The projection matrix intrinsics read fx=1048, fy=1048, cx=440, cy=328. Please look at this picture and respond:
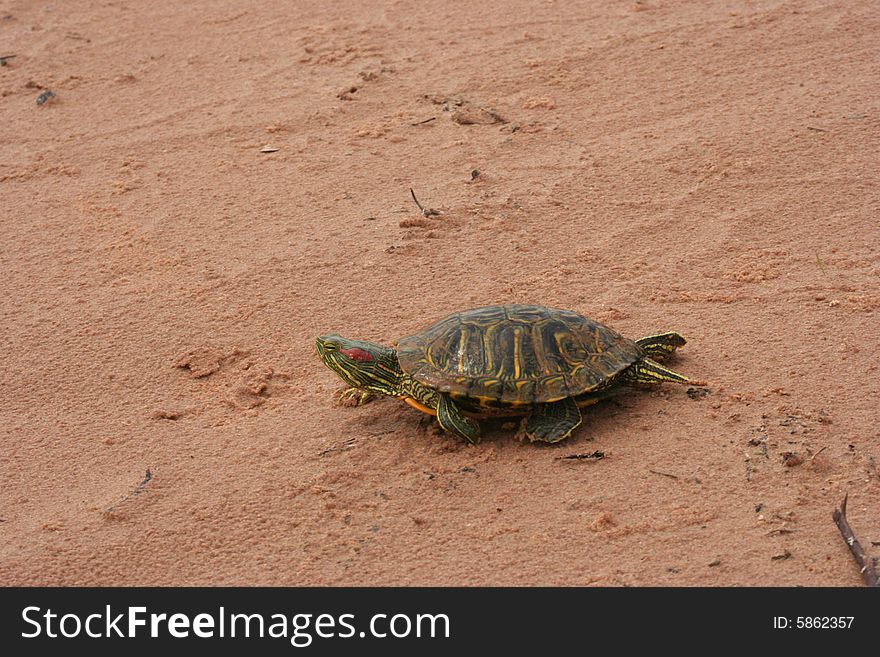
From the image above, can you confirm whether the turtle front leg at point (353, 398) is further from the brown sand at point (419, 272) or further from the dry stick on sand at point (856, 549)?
the dry stick on sand at point (856, 549)

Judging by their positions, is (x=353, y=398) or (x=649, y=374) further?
(x=353, y=398)

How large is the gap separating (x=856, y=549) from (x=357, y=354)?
83.4 inches

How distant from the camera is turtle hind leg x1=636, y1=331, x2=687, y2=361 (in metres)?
4.56

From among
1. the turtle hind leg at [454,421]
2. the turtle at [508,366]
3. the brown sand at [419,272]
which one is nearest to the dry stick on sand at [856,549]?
the brown sand at [419,272]

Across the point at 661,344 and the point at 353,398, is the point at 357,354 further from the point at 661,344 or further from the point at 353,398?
the point at 661,344

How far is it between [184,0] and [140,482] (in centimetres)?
613

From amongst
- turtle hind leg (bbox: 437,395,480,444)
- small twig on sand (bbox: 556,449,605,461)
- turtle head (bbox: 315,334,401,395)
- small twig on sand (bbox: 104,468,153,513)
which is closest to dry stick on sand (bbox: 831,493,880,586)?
small twig on sand (bbox: 556,449,605,461)

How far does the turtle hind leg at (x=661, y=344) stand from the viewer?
15.0 feet

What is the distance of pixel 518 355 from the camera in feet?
14.1

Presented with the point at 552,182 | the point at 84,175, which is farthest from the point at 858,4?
the point at 84,175

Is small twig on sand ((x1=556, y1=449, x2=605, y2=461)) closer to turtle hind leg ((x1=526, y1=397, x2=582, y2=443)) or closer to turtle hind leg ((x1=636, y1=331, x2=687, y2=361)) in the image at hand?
turtle hind leg ((x1=526, y1=397, x2=582, y2=443))

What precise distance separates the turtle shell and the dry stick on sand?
108 cm

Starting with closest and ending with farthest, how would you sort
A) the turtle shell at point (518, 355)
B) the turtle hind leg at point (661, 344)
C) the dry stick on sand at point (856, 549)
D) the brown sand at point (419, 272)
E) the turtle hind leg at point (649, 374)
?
1. the dry stick on sand at point (856, 549)
2. the brown sand at point (419, 272)
3. the turtle shell at point (518, 355)
4. the turtle hind leg at point (649, 374)
5. the turtle hind leg at point (661, 344)

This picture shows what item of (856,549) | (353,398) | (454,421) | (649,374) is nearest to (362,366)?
(353,398)
